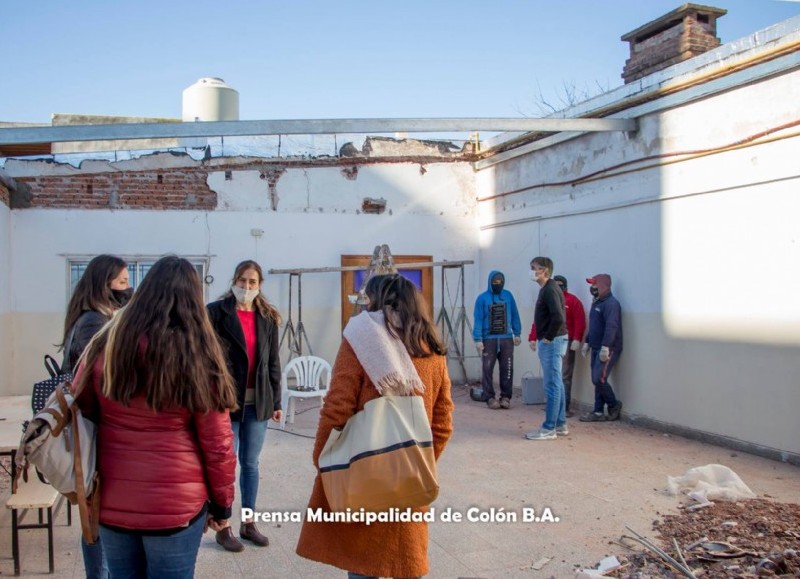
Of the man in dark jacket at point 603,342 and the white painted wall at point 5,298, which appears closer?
the man in dark jacket at point 603,342

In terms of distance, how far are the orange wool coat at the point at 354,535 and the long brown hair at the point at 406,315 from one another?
21 centimetres

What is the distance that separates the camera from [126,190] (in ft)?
33.6

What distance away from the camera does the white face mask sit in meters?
4.42

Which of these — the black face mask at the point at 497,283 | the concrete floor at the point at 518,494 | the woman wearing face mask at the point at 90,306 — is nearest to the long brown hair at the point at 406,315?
the woman wearing face mask at the point at 90,306

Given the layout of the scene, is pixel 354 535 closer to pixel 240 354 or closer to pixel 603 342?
pixel 240 354

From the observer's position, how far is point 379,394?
272 cm

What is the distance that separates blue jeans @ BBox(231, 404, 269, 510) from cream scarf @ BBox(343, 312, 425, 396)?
180 cm

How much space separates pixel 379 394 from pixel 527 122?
5.89 meters

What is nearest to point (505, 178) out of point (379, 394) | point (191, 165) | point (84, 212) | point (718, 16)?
point (718, 16)

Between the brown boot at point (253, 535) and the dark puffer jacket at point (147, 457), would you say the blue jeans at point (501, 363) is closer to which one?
the brown boot at point (253, 535)

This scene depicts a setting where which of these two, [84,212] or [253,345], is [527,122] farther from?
[84,212]

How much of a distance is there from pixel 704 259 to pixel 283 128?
4.45 metres

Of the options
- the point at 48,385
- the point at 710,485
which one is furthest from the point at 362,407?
the point at 710,485

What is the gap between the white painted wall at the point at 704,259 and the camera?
21.5 ft
